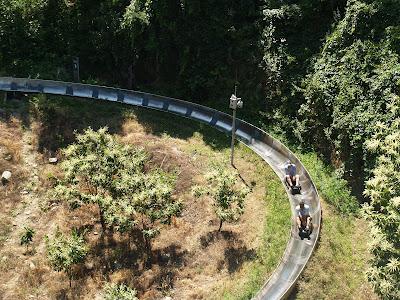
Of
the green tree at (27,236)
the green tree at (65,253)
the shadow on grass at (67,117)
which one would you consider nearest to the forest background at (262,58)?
the shadow on grass at (67,117)

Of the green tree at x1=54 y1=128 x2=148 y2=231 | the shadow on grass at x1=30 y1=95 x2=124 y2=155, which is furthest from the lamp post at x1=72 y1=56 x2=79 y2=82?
the green tree at x1=54 y1=128 x2=148 y2=231

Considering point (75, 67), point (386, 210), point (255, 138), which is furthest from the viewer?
point (75, 67)

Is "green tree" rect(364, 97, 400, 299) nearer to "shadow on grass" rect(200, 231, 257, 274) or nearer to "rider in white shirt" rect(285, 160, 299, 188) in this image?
"rider in white shirt" rect(285, 160, 299, 188)

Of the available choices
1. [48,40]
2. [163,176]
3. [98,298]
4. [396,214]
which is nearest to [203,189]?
[163,176]

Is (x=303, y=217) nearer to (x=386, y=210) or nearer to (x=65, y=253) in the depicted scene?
(x=386, y=210)

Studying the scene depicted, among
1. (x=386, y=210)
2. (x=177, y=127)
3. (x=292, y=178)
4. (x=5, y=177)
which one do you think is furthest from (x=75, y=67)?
(x=386, y=210)

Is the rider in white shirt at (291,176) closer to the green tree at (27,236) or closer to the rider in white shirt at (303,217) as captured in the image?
the rider in white shirt at (303,217)
